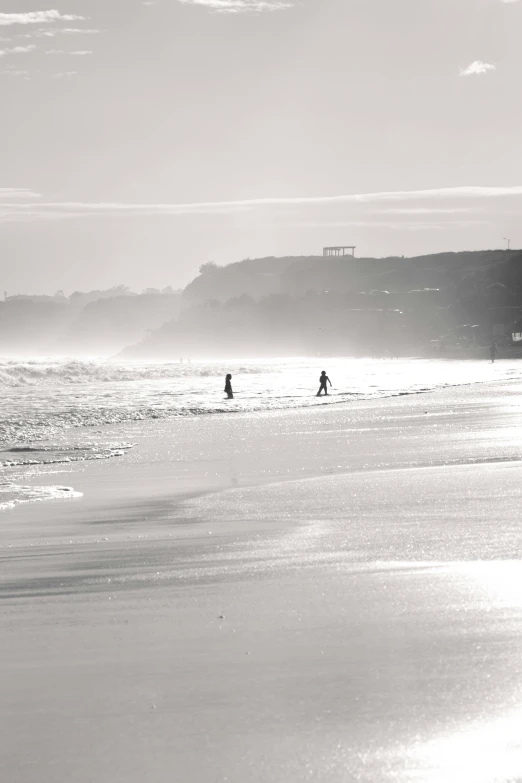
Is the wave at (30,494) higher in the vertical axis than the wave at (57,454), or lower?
higher

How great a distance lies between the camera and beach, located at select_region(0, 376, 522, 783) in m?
3.61

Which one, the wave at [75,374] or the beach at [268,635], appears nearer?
the beach at [268,635]

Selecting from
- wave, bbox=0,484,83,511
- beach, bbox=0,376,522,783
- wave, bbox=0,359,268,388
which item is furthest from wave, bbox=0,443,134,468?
wave, bbox=0,359,268,388

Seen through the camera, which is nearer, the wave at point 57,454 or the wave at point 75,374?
the wave at point 57,454

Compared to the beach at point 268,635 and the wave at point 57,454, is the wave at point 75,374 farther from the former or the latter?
the beach at point 268,635

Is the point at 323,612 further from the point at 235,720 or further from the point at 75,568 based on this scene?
the point at 75,568

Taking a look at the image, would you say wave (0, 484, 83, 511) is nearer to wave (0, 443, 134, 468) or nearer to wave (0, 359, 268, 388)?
wave (0, 443, 134, 468)

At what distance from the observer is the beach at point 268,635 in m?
3.61

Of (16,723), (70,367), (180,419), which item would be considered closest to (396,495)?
(16,723)

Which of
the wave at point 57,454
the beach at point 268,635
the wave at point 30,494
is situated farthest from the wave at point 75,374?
the beach at point 268,635

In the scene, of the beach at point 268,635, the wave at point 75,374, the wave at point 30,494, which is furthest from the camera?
the wave at point 75,374

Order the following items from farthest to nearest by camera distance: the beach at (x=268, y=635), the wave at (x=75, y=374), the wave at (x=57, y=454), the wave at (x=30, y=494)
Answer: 1. the wave at (x=75, y=374)
2. the wave at (x=57, y=454)
3. the wave at (x=30, y=494)
4. the beach at (x=268, y=635)

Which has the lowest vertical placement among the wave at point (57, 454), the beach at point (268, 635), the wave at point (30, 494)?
the wave at point (57, 454)

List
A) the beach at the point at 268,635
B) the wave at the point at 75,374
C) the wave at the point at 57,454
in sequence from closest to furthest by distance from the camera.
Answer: the beach at the point at 268,635, the wave at the point at 57,454, the wave at the point at 75,374
